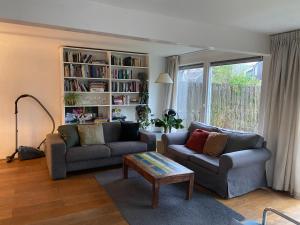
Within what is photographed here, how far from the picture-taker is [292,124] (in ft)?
10.6

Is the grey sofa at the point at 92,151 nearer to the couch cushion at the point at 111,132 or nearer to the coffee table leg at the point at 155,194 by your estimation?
the couch cushion at the point at 111,132

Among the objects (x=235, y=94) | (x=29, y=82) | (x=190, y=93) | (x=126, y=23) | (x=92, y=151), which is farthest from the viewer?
(x=190, y=93)

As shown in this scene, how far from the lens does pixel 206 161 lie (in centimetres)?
334

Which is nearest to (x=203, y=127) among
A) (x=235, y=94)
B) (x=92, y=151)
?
(x=235, y=94)

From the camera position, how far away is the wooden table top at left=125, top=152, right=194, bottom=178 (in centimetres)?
Answer: 288

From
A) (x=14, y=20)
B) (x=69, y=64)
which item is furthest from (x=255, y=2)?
(x=69, y=64)

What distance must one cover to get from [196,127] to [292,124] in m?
1.63

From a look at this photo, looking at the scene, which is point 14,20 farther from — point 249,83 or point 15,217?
point 249,83

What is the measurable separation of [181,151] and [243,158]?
1086 mm

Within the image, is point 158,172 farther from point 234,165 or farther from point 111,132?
point 111,132

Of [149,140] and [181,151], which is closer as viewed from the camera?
[181,151]

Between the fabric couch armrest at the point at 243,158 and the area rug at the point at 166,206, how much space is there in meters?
0.52

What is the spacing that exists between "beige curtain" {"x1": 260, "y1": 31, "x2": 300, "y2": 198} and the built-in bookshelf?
A: 9.33 ft

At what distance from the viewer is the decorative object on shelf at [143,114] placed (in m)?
5.58
